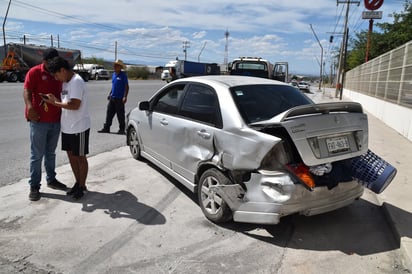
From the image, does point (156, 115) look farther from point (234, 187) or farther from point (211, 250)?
point (211, 250)

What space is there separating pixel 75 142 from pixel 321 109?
3.01 m

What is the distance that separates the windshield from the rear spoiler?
20.2 inches

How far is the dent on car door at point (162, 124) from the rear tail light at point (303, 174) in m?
1.98

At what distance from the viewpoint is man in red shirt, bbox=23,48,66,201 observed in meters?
4.42

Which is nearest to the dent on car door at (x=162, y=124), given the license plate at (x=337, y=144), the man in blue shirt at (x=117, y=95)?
the license plate at (x=337, y=144)

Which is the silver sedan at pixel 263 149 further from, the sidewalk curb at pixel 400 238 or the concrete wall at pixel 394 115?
the concrete wall at pixel 394 115

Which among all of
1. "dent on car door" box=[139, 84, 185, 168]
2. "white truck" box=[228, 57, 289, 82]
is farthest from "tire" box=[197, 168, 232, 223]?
"white truck" box=[228, 57, 289, 82]

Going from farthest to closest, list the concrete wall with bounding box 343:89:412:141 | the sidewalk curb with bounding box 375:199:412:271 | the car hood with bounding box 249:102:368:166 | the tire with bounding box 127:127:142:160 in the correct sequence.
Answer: the concrete wall with bounding box 343:89:412:141
the tire with bounding box 127:127:142:160
the car hood with bounding box 249:102:368:166
the sidewalk curb with bounding box 375:199:412:271

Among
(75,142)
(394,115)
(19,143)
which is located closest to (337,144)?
(75,142)

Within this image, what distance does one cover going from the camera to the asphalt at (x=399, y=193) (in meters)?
3.77

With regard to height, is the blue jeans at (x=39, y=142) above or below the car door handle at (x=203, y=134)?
below

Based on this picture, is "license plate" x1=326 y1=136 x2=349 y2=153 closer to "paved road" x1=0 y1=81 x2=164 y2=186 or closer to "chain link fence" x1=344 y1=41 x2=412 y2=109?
"paved road" x1=0 y1=81 x2=164 y2=186

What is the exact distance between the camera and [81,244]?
140 inches

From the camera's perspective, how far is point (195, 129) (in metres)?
4.39
